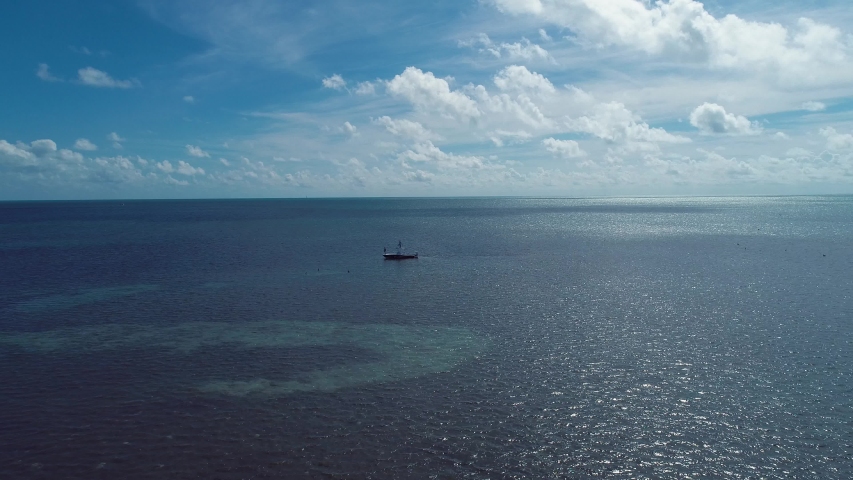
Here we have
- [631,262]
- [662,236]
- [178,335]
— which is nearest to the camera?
[178,335]

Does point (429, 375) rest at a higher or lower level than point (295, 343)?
lower

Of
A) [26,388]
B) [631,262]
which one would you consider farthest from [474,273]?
[26,388]

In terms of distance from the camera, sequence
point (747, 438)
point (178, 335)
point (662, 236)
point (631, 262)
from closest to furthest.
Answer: point (747, 438), point (178, 335), point (631, 262), point (662, 236)

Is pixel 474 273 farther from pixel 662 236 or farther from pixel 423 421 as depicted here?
pixel 662 236

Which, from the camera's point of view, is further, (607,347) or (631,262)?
(631,262)

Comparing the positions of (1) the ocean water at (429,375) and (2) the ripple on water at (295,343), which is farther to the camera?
(2) the ripple on water at (295,343)

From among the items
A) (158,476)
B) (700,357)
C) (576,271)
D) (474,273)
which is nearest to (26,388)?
(158,476)

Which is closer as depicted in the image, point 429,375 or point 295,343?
point 429,375

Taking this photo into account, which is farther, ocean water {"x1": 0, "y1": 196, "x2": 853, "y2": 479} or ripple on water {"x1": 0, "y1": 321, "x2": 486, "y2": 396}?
ripple on water {"x1": 0, "y1": 321, "x2": 486, "y2": 396}
